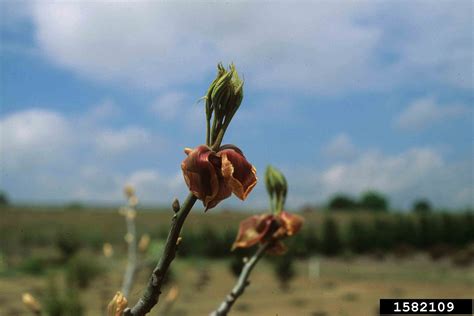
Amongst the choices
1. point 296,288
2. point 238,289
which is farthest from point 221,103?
point 296,288

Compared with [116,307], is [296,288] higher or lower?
higher

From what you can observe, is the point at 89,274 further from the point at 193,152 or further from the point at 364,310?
the point at 193,152

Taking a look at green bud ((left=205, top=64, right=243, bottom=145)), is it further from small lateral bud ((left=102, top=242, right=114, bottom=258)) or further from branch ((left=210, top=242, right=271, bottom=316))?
small lateral bud ((left=102, top=242, right=114, bottom=258))

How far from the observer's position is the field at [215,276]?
1021 cm

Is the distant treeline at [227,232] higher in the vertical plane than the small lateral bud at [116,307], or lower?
higher

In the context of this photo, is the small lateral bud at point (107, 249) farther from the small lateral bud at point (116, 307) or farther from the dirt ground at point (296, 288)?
the dirt ground at point (296, 288)

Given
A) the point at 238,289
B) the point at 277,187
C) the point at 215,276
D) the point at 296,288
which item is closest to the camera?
the point at 238,289

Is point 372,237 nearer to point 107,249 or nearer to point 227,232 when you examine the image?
point 227,232

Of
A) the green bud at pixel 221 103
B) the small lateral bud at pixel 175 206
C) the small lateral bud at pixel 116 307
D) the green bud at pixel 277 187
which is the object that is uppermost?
the green bud at pixel 277 187

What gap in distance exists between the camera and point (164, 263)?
55cm

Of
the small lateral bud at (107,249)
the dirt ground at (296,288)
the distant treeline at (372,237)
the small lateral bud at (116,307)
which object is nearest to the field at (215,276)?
the dirt ground at (296,288)

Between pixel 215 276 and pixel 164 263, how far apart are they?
13964mm

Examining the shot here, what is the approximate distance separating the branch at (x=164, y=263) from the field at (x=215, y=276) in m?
6.04

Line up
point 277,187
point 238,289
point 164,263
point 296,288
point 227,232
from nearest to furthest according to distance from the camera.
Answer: point 164,263
point 238,289
point 277,187
point 296,288
point 227,232
